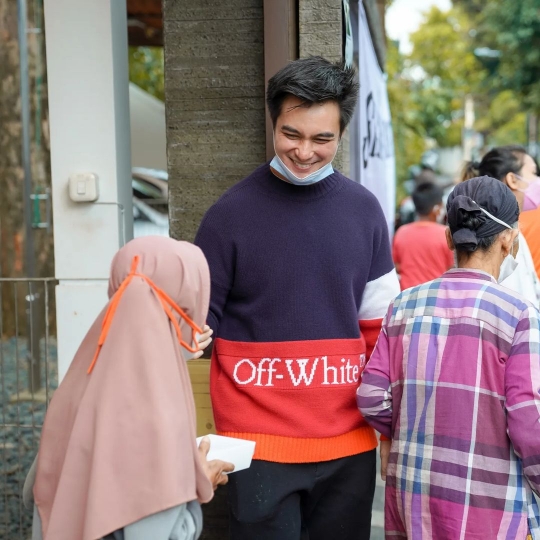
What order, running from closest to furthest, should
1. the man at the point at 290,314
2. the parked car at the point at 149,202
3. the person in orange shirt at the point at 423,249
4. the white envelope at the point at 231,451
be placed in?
the white envelope at the point at 231,451, the man at the point at 290,314, the person in orange shirt at the point at 423,249, the parked car at the point at 149,202

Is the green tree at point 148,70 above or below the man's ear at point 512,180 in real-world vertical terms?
above

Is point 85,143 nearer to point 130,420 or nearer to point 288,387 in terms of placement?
point 288,387

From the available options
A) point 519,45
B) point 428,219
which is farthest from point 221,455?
point 519,45

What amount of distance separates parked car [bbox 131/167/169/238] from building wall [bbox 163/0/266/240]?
256 inches

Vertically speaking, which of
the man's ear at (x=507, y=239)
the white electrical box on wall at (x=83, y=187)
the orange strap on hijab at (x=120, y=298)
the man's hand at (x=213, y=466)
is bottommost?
the man's hand at (x=213, y=466)

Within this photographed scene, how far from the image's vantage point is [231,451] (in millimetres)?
2270

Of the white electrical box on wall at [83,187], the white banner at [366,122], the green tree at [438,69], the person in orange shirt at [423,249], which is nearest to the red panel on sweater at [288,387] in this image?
the white electrical box on wall at [83,187]

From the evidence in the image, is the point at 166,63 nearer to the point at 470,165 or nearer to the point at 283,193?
the point at 283,193

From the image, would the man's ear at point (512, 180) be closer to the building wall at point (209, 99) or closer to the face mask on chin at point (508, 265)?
the building wall at point (209, 99)

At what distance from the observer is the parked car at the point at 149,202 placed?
415 inches

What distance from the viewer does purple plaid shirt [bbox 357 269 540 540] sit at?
232 cm

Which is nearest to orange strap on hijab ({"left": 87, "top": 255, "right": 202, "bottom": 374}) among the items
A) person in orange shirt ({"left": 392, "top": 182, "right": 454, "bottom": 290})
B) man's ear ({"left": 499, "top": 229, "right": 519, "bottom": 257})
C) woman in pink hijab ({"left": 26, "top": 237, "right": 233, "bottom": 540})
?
woman in pink hijab ({"left": 26, "top": 237, "right": 233, "bottom": 540})

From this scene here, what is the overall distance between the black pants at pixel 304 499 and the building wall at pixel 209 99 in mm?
1344

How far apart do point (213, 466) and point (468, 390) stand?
777 mm
